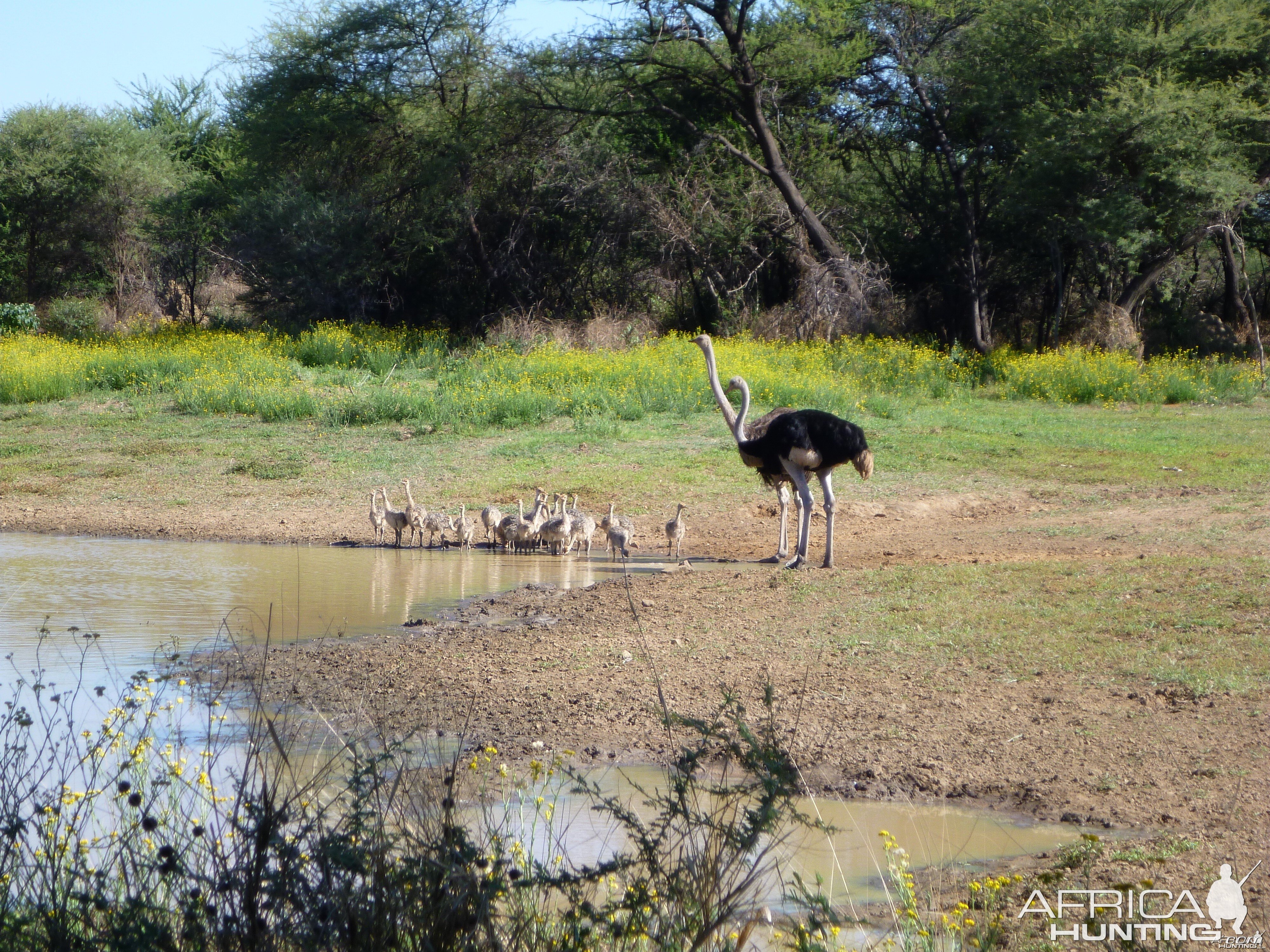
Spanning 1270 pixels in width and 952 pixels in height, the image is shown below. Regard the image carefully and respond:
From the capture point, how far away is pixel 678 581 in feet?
32.0

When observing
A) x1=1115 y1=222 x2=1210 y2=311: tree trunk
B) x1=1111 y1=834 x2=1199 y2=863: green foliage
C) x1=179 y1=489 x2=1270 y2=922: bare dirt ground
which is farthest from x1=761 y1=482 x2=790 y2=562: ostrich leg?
x1=1115 y1=222 x2=1210 y2=311: tree trunk

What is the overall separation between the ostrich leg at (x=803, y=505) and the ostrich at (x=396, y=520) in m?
3.85

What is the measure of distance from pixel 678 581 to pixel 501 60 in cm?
2233

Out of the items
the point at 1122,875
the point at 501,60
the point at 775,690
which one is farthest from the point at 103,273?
the point at 1122,875

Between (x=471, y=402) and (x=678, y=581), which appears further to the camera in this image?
(x=471, y=402)

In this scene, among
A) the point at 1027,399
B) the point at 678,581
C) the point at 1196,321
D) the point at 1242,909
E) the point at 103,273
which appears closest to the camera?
the point at 1242,909

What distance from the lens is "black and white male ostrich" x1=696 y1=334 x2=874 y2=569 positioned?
10711 mm

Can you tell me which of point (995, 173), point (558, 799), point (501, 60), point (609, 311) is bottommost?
point (558, 799)

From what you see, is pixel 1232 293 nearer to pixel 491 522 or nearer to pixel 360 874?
pixel 491 522

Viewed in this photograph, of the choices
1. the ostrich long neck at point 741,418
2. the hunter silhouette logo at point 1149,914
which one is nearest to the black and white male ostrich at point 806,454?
the ostrich long neck at point 741,418

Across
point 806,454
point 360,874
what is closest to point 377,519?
point 806,454

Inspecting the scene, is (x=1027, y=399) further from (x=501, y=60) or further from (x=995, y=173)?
(x=501, y=60)

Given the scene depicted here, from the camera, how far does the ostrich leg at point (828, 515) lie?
1055cm

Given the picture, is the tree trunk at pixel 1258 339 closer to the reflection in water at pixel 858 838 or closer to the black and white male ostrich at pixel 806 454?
the black and white male ostrich at pixel 806 454
